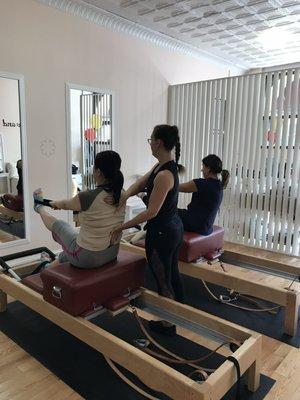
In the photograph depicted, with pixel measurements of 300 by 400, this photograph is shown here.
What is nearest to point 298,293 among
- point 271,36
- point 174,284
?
point 174,284

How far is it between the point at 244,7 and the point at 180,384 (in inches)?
128

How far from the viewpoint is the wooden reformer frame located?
4.25 ft

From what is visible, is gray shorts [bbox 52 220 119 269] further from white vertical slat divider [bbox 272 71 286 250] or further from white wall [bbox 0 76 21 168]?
white vertical slat divider [bbox 272 71 286 250]

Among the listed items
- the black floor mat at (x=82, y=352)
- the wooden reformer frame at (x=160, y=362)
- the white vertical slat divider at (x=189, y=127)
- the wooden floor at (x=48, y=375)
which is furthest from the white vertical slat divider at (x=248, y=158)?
the wooden reformer frame at (x=160, y=362)

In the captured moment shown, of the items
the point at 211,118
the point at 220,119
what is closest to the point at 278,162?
the point at 220,119

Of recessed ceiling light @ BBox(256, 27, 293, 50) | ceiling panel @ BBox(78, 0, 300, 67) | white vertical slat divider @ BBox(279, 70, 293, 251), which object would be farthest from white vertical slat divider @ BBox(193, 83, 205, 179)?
white vertical slat divider @ BBox(279, 70, 293, 251)

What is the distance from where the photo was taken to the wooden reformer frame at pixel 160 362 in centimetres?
129

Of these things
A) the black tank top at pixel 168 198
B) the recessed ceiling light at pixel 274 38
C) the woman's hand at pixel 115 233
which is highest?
the recessed ceiling light at pixel 274 38

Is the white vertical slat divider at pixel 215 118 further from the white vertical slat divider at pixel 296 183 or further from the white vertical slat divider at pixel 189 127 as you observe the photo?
the white vertical slat divider at pixel 296 183

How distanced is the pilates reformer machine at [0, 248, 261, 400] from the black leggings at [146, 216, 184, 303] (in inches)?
3.9

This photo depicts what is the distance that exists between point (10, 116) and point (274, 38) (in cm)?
325

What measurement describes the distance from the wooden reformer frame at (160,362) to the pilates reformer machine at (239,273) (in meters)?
0.60

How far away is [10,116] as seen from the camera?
2865mm

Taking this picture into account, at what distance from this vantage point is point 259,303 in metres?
2.54
